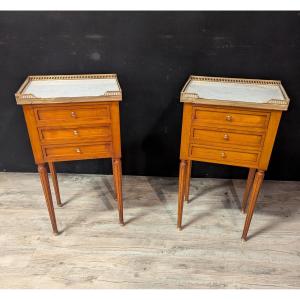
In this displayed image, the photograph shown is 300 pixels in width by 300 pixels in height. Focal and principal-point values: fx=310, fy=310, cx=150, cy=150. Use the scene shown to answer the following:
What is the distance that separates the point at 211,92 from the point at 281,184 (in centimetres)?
115

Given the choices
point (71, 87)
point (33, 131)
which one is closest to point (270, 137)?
point (71, 87)

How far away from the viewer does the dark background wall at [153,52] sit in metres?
1.83

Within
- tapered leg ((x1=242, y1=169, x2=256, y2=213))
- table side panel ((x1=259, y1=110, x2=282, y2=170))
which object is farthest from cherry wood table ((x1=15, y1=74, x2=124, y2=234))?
tapered leg ((x1=242, y1=169, x2=256, y2=213))

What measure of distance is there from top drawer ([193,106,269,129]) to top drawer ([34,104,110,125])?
0.46 metres

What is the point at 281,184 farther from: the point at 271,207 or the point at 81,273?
the point at 81,273

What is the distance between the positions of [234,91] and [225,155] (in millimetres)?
339

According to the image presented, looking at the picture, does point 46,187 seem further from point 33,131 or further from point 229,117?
point 229,117

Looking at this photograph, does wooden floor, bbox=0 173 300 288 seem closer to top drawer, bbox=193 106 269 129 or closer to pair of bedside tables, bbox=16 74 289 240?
pair of bedside tables, bbox=16 74 289 240

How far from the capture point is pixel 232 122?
5.01 feet

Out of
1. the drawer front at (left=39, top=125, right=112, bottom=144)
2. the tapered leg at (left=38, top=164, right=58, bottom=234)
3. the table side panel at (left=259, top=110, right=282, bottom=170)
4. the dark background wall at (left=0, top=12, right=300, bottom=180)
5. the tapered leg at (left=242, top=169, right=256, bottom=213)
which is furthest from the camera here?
the tapered leg at (left=242, top=169, right=256, bottom=213)

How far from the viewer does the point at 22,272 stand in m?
1.66

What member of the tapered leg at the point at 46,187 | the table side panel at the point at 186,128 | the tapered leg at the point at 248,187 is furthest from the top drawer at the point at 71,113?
the tapered leg at the point at 248,187

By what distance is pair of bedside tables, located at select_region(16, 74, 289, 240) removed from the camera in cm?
149

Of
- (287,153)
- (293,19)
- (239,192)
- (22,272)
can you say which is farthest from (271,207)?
(22,272)
